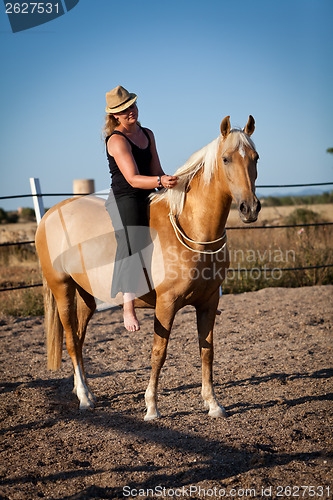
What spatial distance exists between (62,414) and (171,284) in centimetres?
145

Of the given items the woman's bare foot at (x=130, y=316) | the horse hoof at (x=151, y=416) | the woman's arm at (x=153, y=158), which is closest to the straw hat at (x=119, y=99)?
the woman's arm at (x=153, y=158)

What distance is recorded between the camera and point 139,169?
3.18m

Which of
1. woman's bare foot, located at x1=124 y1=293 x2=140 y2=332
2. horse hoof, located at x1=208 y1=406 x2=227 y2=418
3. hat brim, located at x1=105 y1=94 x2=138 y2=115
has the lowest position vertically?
horse hoof, located at x1=208 y1=406 x2=227 y2=418

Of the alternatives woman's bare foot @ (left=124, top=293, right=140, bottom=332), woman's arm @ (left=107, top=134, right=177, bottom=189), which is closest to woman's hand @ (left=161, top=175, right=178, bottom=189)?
woman's arm @ (left=107, top=134, right=177, bottom=189)

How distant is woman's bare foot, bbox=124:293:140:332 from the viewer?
2.97 metres

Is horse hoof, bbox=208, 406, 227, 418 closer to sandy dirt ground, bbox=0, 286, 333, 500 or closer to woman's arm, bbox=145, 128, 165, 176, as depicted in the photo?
sandy dirt ground, bbox=0, 286, 333, 500

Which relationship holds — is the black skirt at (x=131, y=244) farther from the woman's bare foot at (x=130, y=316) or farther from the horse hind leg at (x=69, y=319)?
the horse hind leg at (x=69, y=319)

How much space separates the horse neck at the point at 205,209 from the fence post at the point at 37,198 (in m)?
3.21

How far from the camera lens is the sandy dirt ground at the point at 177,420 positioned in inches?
90.1

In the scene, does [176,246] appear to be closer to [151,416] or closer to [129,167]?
[129,167]

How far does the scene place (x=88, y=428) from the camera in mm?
3078

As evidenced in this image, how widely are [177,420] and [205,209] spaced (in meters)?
1.57

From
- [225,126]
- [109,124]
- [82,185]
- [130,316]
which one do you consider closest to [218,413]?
[130,316]

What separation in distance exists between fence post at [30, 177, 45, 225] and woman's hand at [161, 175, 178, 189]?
3.26 metres
